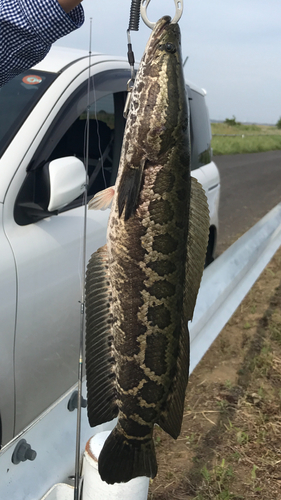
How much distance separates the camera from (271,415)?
3256 millimetres

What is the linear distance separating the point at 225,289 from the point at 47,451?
1572 millimetres

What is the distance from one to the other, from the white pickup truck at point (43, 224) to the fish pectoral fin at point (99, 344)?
907 millimetres

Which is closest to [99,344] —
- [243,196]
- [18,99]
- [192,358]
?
[192,358]

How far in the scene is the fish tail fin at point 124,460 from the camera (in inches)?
54.4

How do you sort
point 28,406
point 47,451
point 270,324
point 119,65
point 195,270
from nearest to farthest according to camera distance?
point 195,270 → point 47,451 → point 28,406 → point 119,65 → point 270,324

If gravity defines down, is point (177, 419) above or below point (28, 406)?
above

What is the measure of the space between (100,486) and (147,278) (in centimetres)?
73

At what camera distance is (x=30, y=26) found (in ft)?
4.91

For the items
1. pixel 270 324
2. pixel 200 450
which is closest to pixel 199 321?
pixel 200 450

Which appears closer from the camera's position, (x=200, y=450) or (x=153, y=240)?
(x=153, y=240)

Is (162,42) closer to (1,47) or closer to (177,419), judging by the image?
(1,47)

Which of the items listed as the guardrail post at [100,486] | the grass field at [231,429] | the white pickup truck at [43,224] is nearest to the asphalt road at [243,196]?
the grass field at [231,429]

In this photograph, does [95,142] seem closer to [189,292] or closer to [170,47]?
[170,47]

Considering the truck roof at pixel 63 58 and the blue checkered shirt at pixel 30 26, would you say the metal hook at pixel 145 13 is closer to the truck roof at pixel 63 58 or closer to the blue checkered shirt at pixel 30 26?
the blue checkered shirt at pixel 30 26
